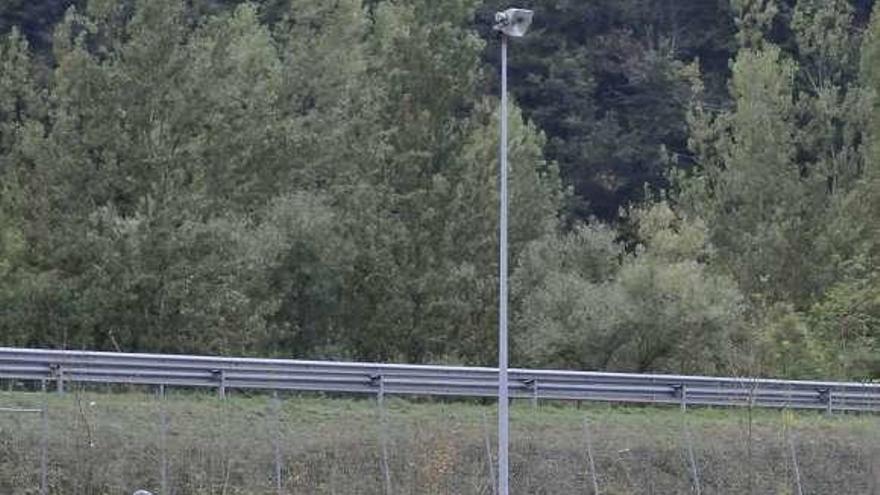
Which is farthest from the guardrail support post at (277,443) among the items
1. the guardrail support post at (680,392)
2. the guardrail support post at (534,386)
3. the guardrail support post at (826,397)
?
the guardrail support post at (826,397)

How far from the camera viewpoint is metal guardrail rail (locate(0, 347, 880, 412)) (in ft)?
99.3

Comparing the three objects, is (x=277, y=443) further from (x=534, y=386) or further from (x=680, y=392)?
(x=680, y=392)

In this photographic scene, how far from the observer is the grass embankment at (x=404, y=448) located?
27.8 meters

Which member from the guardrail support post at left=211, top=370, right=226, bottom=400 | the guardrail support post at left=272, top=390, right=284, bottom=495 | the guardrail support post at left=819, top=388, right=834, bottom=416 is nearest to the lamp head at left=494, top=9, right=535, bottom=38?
the guardrail support post at left=272, top=390, right=284, bottom=495

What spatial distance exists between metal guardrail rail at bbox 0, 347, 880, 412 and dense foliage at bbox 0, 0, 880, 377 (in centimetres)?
254

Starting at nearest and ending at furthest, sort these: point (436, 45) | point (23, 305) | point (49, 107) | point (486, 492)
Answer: point (486, 492), point (23, 305), point (49, 107), point (436, 45)

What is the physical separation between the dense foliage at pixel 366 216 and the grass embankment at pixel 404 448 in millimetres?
6238

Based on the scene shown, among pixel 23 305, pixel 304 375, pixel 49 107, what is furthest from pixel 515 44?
pixel 304 375

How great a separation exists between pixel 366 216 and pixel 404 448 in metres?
20.8

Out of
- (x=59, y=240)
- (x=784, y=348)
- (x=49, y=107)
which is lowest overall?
(x=784, y=348)

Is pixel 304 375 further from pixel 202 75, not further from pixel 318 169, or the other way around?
pixel 318 169

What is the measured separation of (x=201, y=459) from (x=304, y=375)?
482 cm

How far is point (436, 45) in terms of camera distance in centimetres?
5378

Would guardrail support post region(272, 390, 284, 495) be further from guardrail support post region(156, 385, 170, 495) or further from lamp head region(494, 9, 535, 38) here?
lamp head region(494, 9, 535, 38)
